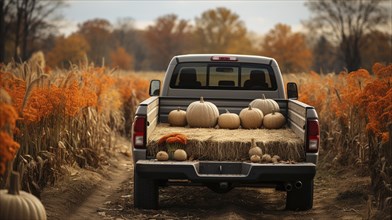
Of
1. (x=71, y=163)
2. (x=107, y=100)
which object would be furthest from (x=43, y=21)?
(x=71, y=163)

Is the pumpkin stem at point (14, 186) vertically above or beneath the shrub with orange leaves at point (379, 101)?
beneath

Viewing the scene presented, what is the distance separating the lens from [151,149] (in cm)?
884

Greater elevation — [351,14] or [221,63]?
[351,14]

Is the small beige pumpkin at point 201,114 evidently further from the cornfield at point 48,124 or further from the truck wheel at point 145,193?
the cornfield at point 48,124

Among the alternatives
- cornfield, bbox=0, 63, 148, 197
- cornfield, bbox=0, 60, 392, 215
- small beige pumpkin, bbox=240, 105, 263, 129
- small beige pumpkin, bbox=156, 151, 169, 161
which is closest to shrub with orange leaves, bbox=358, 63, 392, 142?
cornfield, bbox=0, 60, 392, 215

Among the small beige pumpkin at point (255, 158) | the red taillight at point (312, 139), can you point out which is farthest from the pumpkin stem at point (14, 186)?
the red taillight at point (312, 139)

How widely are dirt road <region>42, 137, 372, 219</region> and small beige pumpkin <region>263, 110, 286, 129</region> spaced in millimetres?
1171

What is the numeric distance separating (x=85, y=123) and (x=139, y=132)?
474 centimetres

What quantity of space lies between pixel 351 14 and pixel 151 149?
6326 cm

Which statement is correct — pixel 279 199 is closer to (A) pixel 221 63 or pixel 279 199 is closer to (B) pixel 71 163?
(A) pixel 221 63

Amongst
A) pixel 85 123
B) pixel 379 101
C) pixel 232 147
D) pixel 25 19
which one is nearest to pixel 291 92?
pixel 379 101

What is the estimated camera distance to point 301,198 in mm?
9406

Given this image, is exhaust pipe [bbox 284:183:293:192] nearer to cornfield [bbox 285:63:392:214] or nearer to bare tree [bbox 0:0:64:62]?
cornfield [bbox 285:63:392:214]

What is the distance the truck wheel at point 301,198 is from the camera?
30.7 ft
